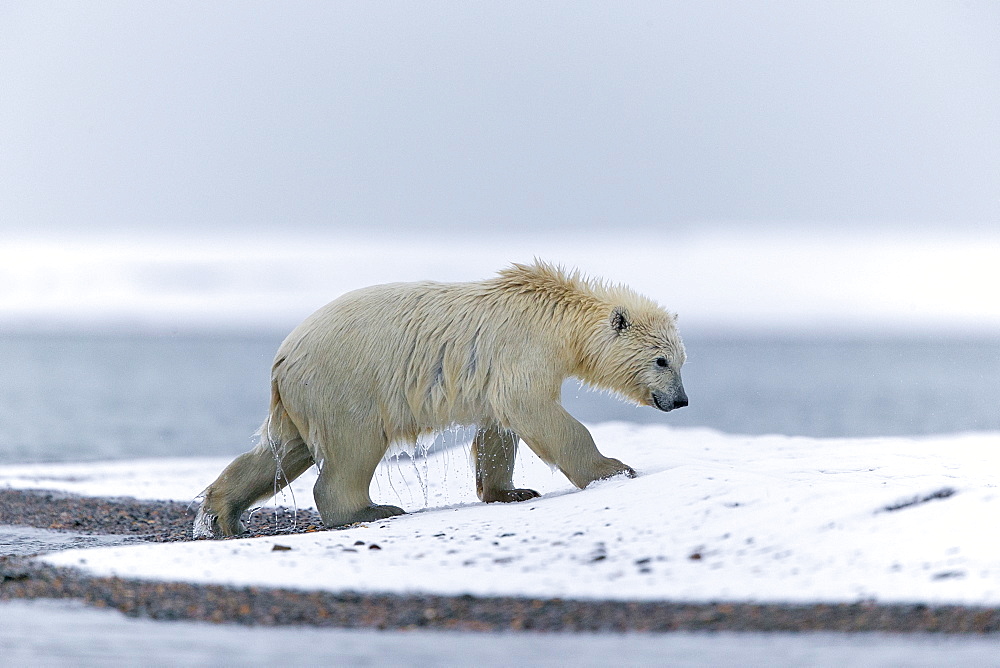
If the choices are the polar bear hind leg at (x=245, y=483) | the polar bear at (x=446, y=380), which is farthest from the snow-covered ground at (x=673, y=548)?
the polar bear hind leg at (x=245, y=483)

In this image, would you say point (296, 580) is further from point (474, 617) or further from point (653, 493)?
point (653, 493)

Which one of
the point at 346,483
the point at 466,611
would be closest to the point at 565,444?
the point at 346,483

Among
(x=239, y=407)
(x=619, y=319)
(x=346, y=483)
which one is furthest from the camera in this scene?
(x=239, y=407)

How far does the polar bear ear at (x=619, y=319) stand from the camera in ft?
29.2

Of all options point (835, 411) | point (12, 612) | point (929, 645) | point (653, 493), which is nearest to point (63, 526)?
point (12, 612)

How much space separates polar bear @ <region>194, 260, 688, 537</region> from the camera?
8562mm

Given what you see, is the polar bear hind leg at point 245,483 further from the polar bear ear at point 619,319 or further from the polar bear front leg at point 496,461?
the polar bear ear at point 619,319

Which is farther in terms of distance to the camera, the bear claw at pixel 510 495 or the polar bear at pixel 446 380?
the bear claw at pixel 510 495

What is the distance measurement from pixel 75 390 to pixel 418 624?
136ft

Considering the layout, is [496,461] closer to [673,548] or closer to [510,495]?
[510,495]

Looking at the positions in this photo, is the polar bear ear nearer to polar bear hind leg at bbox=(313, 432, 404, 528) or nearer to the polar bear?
the polar bear

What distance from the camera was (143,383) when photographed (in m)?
51.1

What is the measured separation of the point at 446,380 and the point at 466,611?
10.9 feet

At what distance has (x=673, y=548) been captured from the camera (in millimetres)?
6305
